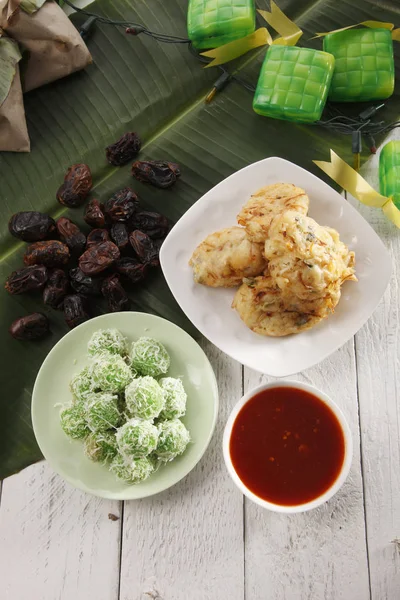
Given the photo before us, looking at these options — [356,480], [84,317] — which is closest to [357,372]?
[356,480]

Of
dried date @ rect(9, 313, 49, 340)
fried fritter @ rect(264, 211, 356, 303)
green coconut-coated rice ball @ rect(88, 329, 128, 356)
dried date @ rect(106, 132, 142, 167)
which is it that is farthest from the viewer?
dried date @ rect(106, 132, 142, 167)

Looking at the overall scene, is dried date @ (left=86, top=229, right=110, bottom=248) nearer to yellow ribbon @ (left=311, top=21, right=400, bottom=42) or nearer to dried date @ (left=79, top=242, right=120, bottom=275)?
dried date @ (left=79, top=242, right=120, bottom=275)

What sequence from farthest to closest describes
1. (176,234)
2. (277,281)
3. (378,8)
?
1. (378,8)
2. (176,234)
3. (277,281)

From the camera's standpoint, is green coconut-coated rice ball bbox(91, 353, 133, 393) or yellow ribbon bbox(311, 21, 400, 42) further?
yellow ribbon bbox(311, 21, 400, 42)

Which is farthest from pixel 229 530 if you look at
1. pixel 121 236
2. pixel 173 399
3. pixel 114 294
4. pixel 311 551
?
pixel 121 236

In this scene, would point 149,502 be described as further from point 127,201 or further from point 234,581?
point 127,201

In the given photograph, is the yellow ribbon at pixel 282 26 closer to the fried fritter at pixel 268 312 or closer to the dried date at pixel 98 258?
the fried fritter at pixel 268 312

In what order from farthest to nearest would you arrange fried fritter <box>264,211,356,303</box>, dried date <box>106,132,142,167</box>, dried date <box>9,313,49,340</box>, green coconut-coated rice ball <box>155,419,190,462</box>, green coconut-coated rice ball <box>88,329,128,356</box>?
dried date <box>106,132,142,167</box>, dried date <box>9,313,49,340</box>, green coconut-coated rice ball <box>88,329,128,356</box>, green coconut-coated rice ball <box>155,419,190,462</box>, fried fritter <box>264,211,356,303</box>

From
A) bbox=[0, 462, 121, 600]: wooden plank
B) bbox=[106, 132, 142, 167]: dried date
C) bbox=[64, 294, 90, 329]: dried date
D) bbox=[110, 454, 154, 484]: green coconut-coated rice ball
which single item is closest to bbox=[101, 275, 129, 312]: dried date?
bbox=[64, 294, 90, 329]: dried date
